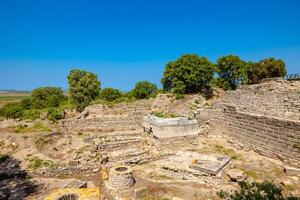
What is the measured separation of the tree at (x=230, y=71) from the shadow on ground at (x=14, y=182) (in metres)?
22.4

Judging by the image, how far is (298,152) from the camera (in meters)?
8.41

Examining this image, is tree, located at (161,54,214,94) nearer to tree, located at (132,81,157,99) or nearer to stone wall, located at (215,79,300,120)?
stone wall, located at (215,79,300,120)

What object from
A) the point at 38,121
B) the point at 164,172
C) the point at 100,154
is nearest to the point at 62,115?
the point at 38,121

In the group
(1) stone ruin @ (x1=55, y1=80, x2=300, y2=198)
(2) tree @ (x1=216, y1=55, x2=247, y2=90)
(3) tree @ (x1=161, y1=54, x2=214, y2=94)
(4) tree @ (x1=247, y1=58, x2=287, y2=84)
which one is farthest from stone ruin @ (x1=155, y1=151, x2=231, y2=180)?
(4) tree @ (x1=247, y1=58, x2=287, y2=84)

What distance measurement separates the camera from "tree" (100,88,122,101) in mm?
32219

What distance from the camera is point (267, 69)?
88.5ft

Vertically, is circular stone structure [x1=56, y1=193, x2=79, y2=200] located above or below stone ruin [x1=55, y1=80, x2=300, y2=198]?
below

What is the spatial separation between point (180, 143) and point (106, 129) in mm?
7466

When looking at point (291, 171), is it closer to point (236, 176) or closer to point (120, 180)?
point (236, 176)

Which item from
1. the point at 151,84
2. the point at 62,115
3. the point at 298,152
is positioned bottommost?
the point at 298,152

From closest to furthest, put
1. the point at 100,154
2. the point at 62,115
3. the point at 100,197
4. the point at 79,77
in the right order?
the point at 100,197
the point at 100,154
the point at 62,115
the point at 79,77

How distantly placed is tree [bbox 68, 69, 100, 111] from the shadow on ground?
18.7 metres

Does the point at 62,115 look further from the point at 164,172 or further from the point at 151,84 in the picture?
the point at 151,84

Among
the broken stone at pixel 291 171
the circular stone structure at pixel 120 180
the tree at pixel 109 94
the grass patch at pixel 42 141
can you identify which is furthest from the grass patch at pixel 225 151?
the tree at pixel 109 94
